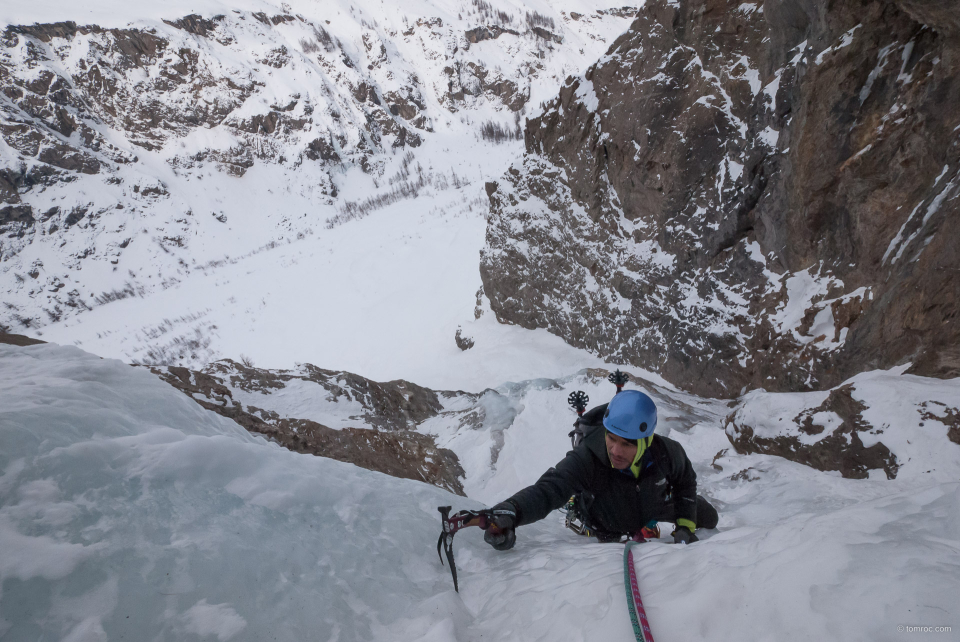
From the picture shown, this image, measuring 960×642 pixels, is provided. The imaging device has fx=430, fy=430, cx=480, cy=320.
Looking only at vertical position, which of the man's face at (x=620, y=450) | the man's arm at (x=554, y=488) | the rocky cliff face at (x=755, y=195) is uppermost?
the rocky cliff face at (x=755, y=195)

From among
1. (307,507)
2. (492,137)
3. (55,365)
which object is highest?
(492,137)

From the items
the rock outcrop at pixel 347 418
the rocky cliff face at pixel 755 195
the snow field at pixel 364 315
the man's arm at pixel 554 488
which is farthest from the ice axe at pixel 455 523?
the snow field at pixel 364 315

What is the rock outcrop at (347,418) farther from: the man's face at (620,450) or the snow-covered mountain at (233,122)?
the snow-covered mountain at (233,122)

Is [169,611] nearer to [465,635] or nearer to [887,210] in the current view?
[465,635]

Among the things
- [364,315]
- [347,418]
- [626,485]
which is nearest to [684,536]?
[626,485]

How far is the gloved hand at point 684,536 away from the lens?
→ 2.42 m

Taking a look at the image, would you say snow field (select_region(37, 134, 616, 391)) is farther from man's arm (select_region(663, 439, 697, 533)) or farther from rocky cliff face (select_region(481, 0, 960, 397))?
man's arm (select_region(663, 439, 697, 533))

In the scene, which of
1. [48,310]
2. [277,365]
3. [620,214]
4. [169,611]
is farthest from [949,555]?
[48,310]

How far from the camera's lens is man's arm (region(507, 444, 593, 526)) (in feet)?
6.86

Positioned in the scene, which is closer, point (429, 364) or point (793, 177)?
point (793, 177)

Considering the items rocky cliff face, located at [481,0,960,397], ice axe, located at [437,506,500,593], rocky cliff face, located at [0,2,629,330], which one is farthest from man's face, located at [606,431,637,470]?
rocky cliff face, located at [0,2,629,330]

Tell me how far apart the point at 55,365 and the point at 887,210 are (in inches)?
284

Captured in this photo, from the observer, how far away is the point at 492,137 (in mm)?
49531

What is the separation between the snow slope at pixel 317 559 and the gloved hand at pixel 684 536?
0.50 metres
